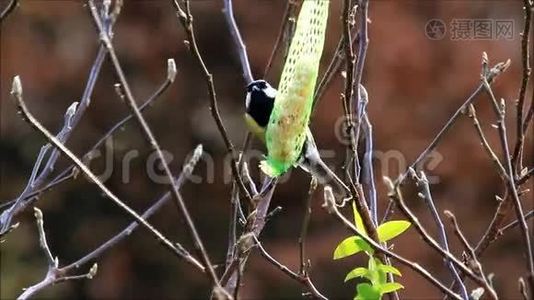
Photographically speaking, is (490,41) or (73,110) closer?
(73,110)

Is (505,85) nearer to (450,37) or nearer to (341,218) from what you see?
(450,37)

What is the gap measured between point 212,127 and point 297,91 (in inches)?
75.3

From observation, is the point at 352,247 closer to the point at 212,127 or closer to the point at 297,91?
the point at 297,91

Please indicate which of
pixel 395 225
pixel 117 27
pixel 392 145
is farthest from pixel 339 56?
pixel 117 27

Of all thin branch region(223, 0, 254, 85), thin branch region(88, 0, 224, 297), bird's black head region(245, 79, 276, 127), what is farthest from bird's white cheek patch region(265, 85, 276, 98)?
thin branch region(223, 0, 254, 85)

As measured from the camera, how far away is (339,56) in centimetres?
94

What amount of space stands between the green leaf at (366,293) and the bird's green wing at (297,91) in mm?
118

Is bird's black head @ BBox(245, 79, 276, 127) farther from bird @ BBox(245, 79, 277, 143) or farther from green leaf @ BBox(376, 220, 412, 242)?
green leaf @ BBox(376, 220, 412, 242)

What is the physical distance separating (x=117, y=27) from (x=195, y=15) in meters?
0.24

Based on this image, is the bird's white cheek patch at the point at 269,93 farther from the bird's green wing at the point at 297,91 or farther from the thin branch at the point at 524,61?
the thin branch at the point at 524,61

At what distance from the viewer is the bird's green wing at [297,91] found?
26.2 inches

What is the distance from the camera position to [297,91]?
0.67m

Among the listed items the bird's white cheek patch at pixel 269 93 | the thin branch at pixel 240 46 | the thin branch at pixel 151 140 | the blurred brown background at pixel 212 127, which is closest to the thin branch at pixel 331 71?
the thin branch at pixel 240 46

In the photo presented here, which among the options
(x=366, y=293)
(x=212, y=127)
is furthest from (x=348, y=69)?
(x=212, y=127)
